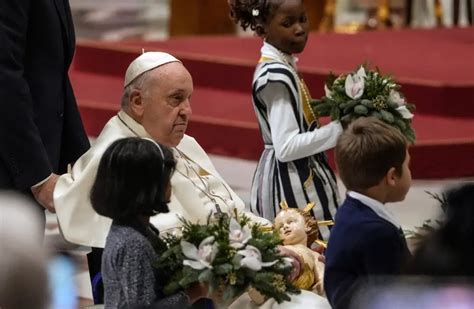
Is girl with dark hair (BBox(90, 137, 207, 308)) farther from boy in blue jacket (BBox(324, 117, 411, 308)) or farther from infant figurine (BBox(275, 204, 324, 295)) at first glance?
infant figurine (BBox(275, 204, 324, 295))

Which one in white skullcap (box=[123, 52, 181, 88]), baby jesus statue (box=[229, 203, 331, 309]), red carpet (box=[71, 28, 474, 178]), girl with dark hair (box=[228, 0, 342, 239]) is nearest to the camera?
baby jesus statue (box=[229, 203, 331, 309])

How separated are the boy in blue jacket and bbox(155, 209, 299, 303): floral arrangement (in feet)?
0.50

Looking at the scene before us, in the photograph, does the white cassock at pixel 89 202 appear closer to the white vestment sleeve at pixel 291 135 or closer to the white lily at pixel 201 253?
the white lily at pixel 201 253

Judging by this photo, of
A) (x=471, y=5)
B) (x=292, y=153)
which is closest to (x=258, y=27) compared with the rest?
(x=292, y=153)

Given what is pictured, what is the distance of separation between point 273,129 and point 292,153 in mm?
113

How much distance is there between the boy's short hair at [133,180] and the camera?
355 cm

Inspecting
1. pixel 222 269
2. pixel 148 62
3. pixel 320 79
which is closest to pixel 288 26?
pixel 148 62

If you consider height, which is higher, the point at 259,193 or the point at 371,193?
the point at 371,193

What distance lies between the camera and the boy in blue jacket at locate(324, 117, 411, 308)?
3.66 m

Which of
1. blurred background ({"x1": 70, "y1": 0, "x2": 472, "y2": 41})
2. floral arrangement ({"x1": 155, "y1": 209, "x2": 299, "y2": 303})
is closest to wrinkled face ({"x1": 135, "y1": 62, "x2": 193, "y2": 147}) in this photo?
floral arrangement ({"x1": 155, "y1": 209, "x2": 299, "y2": 303})

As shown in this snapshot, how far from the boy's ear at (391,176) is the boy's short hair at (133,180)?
599mm

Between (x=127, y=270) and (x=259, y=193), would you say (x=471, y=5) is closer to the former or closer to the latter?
(x=259, y=193)

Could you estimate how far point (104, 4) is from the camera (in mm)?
14367

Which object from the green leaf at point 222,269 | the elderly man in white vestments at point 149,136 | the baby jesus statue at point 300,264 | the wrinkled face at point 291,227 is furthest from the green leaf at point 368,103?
the green leaf at point 222,269
